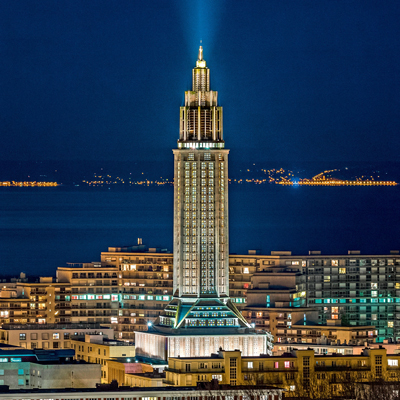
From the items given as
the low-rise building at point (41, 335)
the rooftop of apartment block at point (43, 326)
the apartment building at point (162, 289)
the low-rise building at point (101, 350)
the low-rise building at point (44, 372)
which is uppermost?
the apartment building at point (162, 289)

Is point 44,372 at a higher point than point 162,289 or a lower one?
lower

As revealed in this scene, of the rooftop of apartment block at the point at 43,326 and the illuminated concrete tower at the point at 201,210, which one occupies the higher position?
the illuminated concrete tower at the point at 201,210

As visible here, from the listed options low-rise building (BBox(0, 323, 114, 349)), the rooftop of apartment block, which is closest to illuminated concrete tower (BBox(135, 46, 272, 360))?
low-rise building (BBox(0, 323, 114, 349))

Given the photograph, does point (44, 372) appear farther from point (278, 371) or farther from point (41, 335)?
point (41, 335)

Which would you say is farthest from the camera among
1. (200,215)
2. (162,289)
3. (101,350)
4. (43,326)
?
(162,289)

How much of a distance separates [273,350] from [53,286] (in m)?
27.0

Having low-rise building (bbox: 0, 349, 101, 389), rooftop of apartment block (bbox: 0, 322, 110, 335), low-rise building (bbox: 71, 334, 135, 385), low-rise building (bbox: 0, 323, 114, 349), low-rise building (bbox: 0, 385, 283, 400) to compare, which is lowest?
low-rise building (bbox: 0, 385, 283, 400)

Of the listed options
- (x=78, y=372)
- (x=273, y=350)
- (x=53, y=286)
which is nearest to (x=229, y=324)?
(x=273, y=350)

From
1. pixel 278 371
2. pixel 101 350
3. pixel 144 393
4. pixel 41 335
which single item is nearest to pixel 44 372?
pixel 144 393

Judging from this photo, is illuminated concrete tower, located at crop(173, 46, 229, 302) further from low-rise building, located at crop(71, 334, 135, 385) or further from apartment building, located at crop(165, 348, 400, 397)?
apartment building, located at crop(165, 348, 400, 397)

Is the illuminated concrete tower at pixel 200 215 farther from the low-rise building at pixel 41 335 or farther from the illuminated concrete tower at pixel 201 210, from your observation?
the low-rise building at pixel 41 335

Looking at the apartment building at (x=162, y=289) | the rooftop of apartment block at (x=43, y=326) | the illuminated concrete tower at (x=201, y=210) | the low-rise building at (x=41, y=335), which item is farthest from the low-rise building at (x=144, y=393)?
the apartment building at (x=162, y=289)

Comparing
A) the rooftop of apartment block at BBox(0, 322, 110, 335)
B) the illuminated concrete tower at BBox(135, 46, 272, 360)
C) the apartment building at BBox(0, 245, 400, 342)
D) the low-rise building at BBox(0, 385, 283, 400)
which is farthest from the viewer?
the apartment building at BBox(0, 245, 400, 342)

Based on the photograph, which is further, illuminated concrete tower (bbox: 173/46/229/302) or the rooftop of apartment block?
A: the rooftop of apartment block
